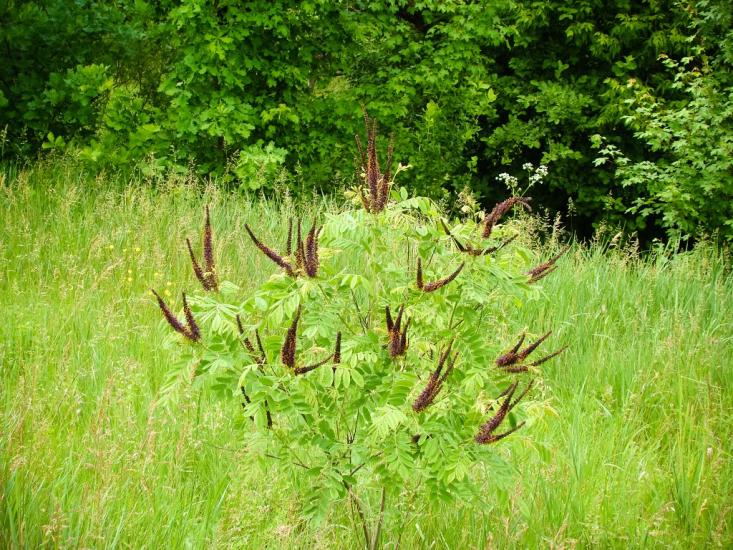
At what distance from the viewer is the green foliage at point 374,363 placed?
2441 millimetres

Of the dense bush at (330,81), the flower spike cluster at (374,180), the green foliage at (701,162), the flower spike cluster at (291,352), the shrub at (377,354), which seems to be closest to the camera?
the flower spike cluster at (291,352)

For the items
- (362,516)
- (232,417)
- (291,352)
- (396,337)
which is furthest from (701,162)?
(291,352)

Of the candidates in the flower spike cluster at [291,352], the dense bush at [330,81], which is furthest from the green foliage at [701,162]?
the flower spike cluster at [291,352]

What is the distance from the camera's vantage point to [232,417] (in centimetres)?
373

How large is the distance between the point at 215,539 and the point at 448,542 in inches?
44.8

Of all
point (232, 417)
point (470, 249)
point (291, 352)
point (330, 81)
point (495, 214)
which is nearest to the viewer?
point (291, 352)

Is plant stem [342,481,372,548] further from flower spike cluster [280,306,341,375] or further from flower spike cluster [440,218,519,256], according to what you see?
flower spike cluster [440,218,519,256]

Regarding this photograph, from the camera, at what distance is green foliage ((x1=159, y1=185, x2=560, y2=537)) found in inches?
96.1

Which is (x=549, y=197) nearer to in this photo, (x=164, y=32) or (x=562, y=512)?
(x=164, y=32)

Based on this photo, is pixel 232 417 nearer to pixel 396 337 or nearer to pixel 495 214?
pixel 396 337

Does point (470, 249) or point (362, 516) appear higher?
point (470, 249)

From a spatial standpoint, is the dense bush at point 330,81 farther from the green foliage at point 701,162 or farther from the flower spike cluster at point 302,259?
the flower spike cluster at point 302,259

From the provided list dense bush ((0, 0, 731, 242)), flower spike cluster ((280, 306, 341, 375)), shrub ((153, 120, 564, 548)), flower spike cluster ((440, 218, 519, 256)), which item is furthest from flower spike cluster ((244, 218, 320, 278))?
dense bush ((0, 0, 731, 242))

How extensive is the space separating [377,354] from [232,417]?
1344 millimetres
